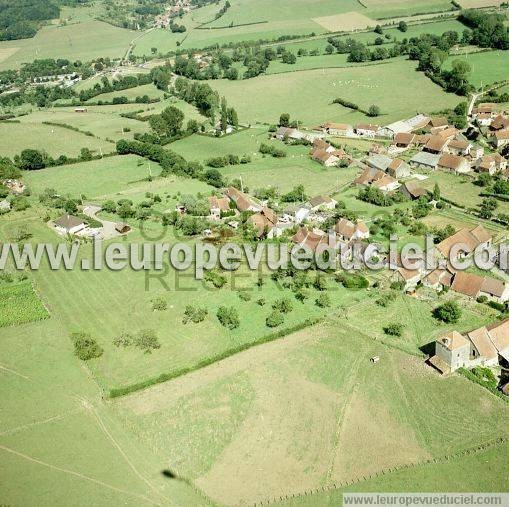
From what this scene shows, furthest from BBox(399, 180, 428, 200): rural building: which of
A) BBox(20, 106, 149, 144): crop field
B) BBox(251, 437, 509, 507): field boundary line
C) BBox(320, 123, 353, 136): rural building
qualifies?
BBox(20, 106, 149, 144): crop field

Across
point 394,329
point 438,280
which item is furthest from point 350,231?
point 394,329

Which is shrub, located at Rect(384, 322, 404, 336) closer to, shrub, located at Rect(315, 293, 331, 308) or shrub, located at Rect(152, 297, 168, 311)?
shrub, located at Rect(315, 293, 331, 308)

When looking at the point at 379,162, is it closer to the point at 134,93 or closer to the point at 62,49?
the point at 134,93

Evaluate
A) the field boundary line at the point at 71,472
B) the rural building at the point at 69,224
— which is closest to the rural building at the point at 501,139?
the rural building at the point at 69,224

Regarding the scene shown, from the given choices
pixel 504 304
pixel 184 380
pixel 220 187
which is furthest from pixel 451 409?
pixel 220 187

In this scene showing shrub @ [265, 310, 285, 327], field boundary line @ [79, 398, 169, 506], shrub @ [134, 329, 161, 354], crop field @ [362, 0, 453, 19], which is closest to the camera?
field boundary line @ [79, 398, 169, 506]

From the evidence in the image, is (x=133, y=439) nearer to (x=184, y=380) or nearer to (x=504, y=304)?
(x=184, y=380)
